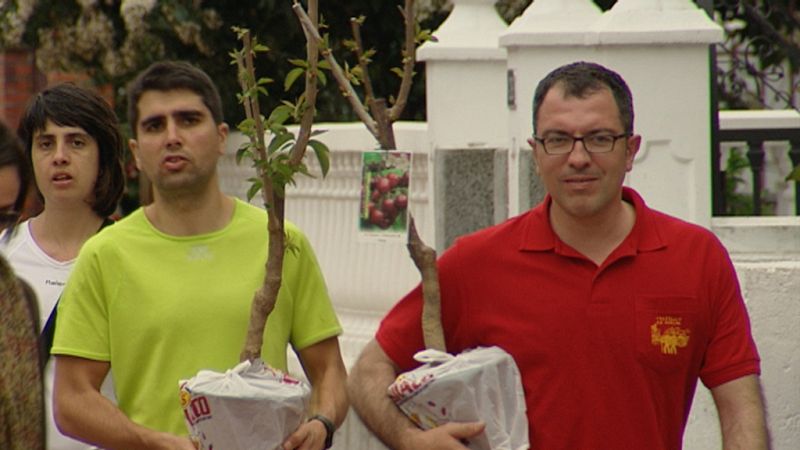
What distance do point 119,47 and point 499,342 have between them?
8485 mm

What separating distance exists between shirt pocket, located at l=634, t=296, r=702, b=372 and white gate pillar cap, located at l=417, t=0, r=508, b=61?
438cm

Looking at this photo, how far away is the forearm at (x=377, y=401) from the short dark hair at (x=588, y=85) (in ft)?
2.24

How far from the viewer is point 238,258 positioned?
5398 millimetres

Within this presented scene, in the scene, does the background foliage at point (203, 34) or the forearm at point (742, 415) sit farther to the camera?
the background foliage at point (203, 34)

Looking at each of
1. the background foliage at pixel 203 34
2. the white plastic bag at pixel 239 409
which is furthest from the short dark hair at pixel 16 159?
the background foliage at pixel 203 34

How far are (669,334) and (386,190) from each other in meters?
0.88

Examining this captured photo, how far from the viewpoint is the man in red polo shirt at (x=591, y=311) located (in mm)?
4469

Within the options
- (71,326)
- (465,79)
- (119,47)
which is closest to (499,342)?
(71,326)

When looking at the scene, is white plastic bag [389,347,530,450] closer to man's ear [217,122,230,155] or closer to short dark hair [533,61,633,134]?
short dark hair [533,61,633,134]

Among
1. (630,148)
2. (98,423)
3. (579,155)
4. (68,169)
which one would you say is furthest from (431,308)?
(68,169)

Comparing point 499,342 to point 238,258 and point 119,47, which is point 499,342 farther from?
point 119,47

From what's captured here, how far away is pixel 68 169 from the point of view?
6367 mm

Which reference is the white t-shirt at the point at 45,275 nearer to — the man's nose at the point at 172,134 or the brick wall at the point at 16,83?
the man's nose at the point at 172,134

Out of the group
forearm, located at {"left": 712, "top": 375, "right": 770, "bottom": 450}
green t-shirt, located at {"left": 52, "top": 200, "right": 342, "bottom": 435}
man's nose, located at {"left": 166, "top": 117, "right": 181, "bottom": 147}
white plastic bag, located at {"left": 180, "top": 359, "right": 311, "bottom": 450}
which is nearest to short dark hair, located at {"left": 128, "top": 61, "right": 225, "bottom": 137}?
man's nose, located at {"left": 166, "top": 117, "right": 181, "bottom": 147}
